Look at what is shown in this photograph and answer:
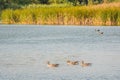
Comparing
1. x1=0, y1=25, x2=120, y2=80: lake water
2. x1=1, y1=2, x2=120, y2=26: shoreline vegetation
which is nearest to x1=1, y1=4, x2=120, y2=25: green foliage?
x1=1, y1=2, x2=120, y2=26: shoreline vegetation

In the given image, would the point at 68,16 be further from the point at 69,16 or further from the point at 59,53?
the point at 59,53

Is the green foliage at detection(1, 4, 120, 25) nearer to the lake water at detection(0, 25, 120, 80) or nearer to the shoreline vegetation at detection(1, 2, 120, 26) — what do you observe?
the shoreline vegetation at detection(1, 2, 120, 26)

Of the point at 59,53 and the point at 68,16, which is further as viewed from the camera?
the point at 68,16

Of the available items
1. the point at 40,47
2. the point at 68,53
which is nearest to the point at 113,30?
the point at 40,47

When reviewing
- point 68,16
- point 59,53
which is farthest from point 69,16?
point 59,53

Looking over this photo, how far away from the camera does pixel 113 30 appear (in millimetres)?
46531

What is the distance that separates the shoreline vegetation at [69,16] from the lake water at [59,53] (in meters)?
1.41

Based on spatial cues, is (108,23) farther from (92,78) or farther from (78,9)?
(92,78)

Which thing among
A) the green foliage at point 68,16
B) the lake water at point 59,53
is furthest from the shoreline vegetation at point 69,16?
the lake water at point 59,53

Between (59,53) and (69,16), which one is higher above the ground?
(59,53)

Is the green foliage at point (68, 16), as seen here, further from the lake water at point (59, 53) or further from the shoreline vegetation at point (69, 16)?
the lake water at point (59, 53)

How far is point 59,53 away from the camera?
2989 centimetres

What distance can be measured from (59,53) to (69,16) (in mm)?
23095

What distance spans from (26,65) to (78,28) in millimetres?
24608
